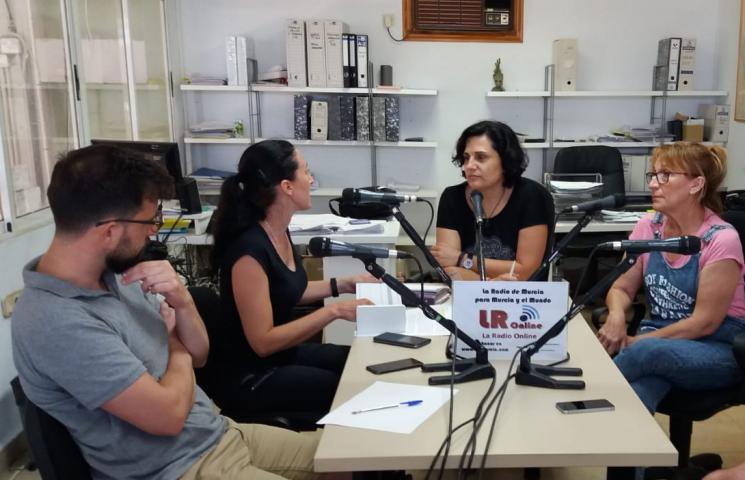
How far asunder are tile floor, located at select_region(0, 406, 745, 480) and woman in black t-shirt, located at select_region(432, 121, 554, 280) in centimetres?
74

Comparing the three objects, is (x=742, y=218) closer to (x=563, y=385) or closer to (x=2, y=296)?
(x=563, y=385)

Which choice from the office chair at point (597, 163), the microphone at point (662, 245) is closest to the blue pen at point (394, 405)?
the microphone at point (662, 245)

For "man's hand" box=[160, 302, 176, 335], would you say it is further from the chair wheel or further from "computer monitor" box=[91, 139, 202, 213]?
the chair wheel

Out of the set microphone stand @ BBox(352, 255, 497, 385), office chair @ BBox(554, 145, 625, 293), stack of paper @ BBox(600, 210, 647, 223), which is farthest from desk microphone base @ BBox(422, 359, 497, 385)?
office chair @ BBox(554, 145, 625, 293)

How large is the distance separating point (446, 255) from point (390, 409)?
39.5 inches

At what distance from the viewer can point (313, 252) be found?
4.45 feet

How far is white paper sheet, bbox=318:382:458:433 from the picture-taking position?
4.13ft

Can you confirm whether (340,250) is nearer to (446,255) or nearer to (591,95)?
(446,255)

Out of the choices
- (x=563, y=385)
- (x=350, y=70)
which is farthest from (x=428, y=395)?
(x=350, y=70)

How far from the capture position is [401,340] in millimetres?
1704

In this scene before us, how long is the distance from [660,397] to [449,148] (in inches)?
123

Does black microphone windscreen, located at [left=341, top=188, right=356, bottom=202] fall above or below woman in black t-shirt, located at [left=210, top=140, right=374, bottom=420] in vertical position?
above

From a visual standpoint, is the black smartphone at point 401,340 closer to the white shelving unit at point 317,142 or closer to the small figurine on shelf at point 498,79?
the white shelving unit at point 317,142

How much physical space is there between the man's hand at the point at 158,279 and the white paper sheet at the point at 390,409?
43cm
